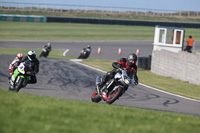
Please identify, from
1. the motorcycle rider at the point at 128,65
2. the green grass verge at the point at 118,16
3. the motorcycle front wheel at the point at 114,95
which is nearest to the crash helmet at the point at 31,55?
the motorcycle rider at the point at 128,65

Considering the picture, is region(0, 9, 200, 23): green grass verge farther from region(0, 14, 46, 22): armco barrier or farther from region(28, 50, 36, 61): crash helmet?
region(28, 50, 36, 61): crash helmet

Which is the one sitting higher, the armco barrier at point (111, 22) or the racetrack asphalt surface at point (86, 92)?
the armco barrier at point (111, 22)

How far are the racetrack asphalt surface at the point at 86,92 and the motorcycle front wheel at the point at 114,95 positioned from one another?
1.48 m

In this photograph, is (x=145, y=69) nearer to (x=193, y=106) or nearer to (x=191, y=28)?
(x=193, y=106)

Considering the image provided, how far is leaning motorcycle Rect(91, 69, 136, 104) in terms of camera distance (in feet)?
32.4

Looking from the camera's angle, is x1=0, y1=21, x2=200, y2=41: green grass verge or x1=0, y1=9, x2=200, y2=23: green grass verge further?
x1=0, y1=9, x2=200, y2=23: green grass verge

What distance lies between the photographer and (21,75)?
11047 millimetres

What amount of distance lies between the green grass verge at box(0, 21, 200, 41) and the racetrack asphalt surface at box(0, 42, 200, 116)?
26.3 metres

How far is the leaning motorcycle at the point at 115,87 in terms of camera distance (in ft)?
32.4

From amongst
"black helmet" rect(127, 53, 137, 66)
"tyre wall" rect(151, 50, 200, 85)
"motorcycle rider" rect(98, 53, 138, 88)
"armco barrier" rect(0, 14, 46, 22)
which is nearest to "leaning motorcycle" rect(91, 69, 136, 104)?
"motorcycle rider" rect(98, 53, 138, 88)

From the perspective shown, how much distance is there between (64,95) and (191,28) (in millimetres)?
48712

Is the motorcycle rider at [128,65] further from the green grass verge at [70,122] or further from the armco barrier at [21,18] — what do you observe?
the armco barrier at [21,18]

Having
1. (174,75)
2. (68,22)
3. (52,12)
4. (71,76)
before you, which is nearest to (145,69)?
(174,75)

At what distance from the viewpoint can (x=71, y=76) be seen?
58.0 feet
